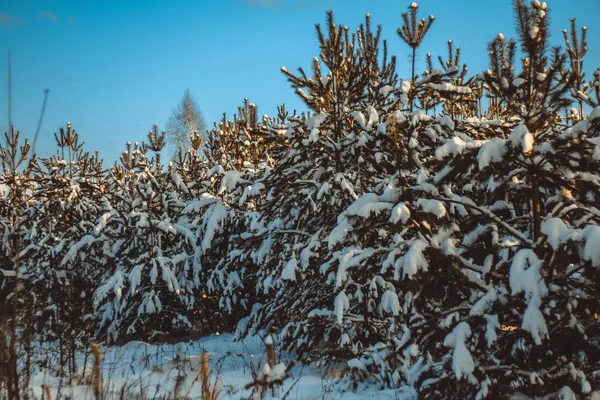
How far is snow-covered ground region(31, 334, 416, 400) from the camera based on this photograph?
350 cm

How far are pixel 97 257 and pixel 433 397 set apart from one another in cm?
620

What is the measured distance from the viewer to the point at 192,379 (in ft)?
13.8

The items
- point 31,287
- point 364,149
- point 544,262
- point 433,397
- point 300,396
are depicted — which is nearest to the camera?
point 544,262

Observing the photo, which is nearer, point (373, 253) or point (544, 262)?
point (544, 262)

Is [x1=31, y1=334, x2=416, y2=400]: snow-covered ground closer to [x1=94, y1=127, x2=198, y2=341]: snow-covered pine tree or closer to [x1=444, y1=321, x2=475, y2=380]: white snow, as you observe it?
[x1=94, y1=127, x2=198, y2=341]: snow-covered pine tree

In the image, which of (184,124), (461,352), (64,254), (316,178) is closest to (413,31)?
(316,178)

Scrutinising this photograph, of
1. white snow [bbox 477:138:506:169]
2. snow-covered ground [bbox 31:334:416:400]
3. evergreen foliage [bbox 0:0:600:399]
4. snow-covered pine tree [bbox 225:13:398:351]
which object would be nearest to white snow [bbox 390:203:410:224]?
evergreen foliage [bbox 0:0:600:399]

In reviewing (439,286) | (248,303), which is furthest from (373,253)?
(248,303)

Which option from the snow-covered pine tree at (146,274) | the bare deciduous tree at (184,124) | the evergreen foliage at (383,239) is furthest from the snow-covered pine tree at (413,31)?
the bare deciduous tree at (184,124)

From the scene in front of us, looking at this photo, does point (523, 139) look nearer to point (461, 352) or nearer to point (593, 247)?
point (593, 247)

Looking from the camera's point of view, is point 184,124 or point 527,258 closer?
A: point 527,258

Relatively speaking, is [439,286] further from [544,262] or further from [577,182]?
[577,182]

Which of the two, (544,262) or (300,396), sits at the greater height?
(544,262)

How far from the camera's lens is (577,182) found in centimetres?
255
